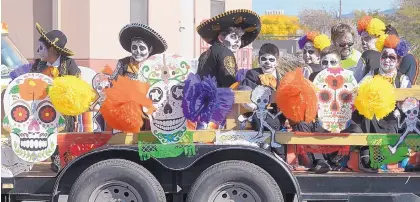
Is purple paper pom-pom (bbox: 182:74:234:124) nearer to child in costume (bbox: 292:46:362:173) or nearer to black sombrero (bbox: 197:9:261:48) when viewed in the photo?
child in costume (bbox: 292:46:362:173)

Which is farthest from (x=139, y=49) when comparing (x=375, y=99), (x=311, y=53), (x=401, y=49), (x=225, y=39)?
(x=311, y=53)

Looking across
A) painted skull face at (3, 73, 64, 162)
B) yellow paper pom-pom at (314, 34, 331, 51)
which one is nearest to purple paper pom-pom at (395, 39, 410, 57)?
yellow paper pom-pom at (314, 34, 331, 51)

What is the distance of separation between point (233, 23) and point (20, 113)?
2117 mm

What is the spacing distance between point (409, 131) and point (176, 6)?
14.0 metres

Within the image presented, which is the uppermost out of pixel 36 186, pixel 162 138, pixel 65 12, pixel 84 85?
pixel 65 12

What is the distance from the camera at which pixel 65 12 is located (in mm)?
17109

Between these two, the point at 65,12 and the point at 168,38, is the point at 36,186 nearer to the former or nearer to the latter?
the point at 65,12

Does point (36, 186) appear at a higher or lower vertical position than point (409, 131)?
lower

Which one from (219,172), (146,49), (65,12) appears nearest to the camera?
(219,172)

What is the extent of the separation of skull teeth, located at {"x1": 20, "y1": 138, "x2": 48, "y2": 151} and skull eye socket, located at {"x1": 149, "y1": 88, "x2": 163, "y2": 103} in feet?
3.10

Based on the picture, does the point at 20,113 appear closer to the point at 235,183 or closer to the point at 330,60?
the point at 235,183

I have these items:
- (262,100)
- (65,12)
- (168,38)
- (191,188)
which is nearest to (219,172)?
(191,188)

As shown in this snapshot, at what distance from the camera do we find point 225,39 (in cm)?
717

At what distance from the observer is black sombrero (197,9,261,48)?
22.8 feet
